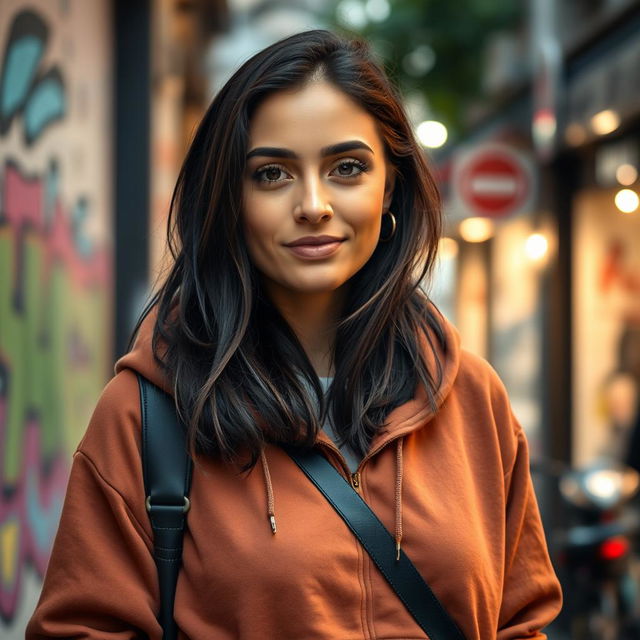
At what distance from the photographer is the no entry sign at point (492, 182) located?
30.1 ft

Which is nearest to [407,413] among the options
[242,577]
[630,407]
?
[242,577]

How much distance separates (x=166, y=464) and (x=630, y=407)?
7.92 metres

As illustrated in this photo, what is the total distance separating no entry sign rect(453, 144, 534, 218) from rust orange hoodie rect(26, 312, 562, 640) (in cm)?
685

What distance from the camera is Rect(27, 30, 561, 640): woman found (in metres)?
2.27

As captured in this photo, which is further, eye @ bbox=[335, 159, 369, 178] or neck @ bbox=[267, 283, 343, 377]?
neck @ bbox=[267, 283, 343, 377]

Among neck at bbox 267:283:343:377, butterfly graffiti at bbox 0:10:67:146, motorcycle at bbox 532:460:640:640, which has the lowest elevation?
motorcycle at bbox 532:460:640:640

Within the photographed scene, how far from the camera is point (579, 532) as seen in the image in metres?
6.36

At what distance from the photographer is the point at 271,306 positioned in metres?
2.54

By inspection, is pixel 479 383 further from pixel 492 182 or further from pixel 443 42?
pixel 443 42

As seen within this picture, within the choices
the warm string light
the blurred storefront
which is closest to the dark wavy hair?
the warm string light

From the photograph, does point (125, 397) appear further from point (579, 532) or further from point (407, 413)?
point (579, 532)

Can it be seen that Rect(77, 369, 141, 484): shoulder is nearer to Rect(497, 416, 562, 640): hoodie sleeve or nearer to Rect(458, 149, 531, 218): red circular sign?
Rect(497, 416, 562, 640): hoodie sleeve

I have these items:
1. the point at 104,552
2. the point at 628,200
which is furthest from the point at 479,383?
the point at 628,200

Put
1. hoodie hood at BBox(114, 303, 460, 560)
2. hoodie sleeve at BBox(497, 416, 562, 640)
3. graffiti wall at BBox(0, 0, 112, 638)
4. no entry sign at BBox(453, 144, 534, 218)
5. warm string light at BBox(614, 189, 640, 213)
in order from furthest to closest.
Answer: no entry sign at BBox(453, 144, 534, 218) < warm string light at BBox(614, 189, 640, 213) < graffiti wall at BBox(0, 0, 112, 638) < hoodie sleeve at BBox(497, 416, 562, 640) < hoodie hood at BBox(114, 303, 460, 560)
